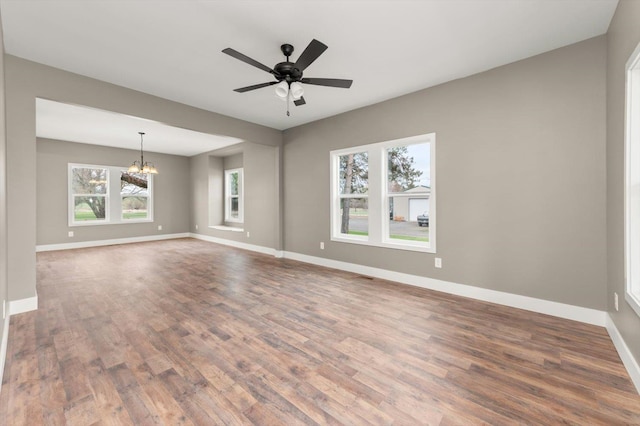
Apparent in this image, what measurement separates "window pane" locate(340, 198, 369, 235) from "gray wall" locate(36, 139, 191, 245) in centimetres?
621

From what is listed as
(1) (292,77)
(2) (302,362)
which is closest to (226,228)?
(1) (292,77)

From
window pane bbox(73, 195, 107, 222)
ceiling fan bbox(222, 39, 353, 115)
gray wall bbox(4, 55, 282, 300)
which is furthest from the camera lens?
window pane bbox(73, 195, 107, 222)

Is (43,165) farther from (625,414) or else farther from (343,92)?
(625,414)

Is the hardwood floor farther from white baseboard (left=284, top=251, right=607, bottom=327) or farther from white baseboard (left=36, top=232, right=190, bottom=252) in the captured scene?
white baseboard (left=36, top=232, right=190, bottom=252)

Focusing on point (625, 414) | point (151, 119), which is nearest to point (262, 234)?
point (151, 119)

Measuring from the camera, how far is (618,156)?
2.19m

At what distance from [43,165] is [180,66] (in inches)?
237

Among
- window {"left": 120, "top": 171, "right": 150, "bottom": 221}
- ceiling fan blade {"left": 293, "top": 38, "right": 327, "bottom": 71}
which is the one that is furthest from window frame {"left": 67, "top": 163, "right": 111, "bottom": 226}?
ceiling fan blade {"left": 293, "top": 38, "right": 327, "bottom": 71}

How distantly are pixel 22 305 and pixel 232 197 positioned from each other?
18.3 ft

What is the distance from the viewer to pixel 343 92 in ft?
12.6

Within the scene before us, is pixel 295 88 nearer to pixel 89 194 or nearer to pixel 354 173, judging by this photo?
pixel 354 173

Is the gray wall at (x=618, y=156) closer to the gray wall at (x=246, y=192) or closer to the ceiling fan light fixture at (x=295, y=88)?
the ceiling fan light fixture at (x=295, y=88)

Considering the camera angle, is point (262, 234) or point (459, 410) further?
point (262, 234)

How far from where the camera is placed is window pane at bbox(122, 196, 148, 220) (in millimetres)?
7832
